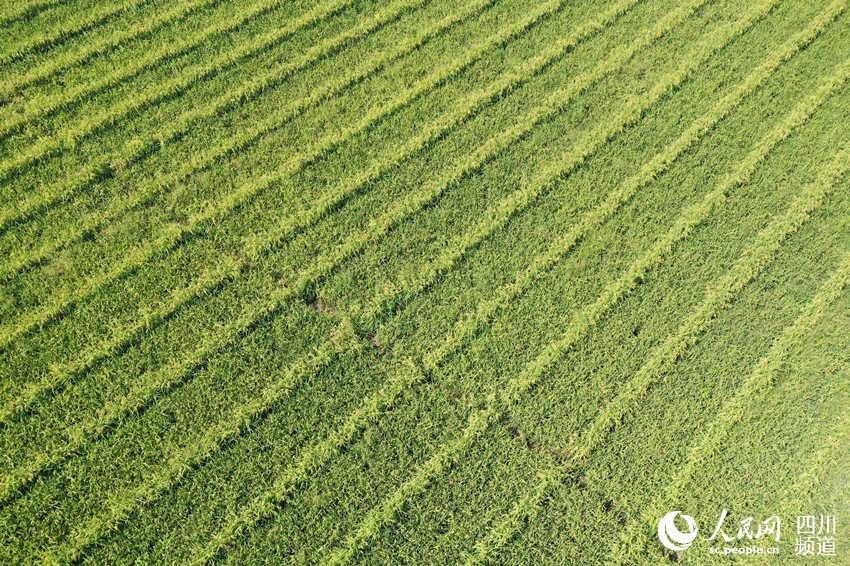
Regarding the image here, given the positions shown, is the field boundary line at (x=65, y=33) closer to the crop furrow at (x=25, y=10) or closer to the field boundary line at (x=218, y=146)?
the crop furrow at (x=25, y=10)

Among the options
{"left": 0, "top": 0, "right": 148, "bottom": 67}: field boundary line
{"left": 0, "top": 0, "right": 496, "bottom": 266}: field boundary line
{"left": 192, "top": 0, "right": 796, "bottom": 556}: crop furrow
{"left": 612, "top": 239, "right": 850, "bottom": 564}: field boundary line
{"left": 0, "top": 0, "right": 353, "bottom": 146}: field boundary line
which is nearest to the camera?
{"left": 192, "top": 0, "right": 796, "bottom": 556}: crop furrow

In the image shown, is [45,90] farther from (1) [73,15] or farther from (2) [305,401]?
(2) [305,401]

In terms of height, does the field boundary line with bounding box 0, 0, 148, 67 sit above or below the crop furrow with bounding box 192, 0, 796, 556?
above

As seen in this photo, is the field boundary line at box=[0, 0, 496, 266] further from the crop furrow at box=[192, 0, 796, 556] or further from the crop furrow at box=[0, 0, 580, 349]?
the crop furrow at box=[192, 0, 796, 556]

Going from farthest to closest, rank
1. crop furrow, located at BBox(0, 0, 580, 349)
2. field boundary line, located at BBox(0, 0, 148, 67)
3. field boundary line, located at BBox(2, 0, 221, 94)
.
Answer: field boundary line, located at BBox(0, 0, 148, 67) < field boundary line, located at BBox(2, 0, 221, 94) < crop furrow, located at BBox(0, 0, 580, 349)

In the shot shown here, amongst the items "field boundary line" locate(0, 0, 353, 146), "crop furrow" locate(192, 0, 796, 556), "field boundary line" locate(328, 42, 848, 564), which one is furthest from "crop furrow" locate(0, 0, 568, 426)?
"field boundary line" locate(328, 42, 848, 564)

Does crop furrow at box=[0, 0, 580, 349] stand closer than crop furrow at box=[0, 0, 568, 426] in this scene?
No

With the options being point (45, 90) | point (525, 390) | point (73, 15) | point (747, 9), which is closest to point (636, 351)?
point (525, 390)
